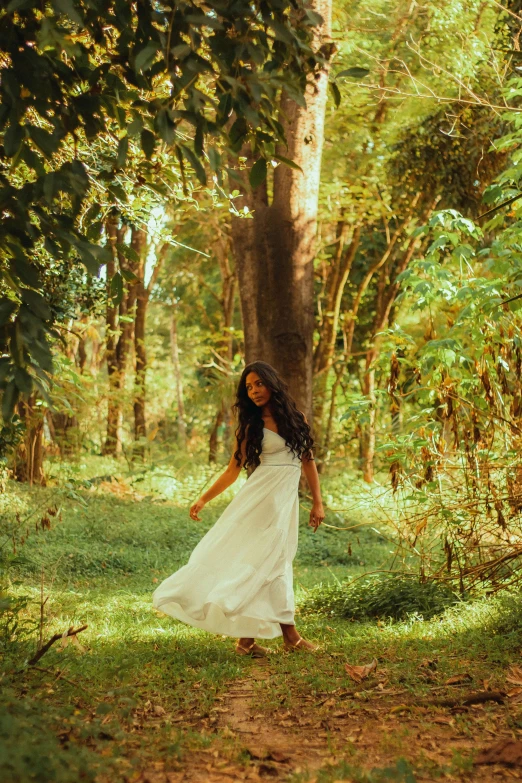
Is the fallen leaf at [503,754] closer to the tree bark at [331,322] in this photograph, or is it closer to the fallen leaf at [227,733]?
the fallen leaf at [227,733]

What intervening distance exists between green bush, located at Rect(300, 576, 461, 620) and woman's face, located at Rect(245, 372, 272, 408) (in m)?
2.13

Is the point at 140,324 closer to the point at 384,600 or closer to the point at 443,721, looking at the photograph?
the point at 384,600

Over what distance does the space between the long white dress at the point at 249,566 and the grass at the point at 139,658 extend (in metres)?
0.29

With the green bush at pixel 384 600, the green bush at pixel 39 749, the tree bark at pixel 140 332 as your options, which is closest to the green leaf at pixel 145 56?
the green bush at pixel 39 749

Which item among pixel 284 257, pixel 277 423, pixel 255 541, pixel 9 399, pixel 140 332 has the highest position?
pixel 284 257

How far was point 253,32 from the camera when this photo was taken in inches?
150

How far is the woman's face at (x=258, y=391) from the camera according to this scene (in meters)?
6.66

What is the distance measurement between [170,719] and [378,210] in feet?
47.4

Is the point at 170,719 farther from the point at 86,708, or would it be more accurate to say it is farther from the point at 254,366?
the point at 254,366

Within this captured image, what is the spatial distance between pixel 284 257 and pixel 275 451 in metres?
5.46

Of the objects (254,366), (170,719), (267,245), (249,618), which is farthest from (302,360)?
(170,719)

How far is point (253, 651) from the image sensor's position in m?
6.27

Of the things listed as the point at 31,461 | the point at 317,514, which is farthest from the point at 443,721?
the point at 31,461

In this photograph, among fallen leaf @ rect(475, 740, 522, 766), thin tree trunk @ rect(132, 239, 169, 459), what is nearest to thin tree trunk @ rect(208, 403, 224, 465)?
thin tree trunk @ rect(132, 239, 169, 459)
